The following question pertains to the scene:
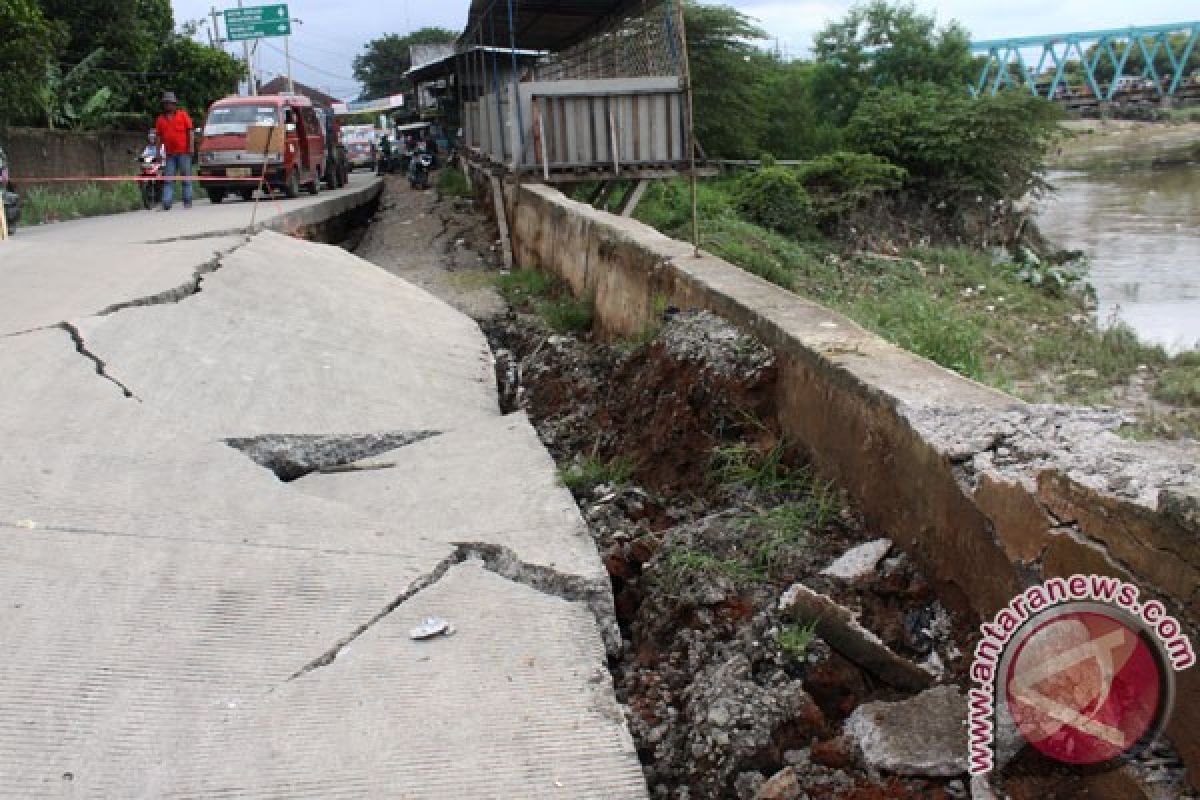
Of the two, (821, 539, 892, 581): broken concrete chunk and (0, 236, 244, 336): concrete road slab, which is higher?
(0, 236, 244, 336): concrete road slab

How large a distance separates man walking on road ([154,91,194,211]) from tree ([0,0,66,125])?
266 cm

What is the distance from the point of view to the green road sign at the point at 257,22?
3359 centimetres

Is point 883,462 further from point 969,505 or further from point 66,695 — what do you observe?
point 66,695

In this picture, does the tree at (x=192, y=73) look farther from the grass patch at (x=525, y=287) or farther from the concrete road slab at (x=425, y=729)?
the concrete road slab at (x=425, y=729)

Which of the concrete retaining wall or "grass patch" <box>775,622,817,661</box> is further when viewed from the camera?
the concrete retaining wall

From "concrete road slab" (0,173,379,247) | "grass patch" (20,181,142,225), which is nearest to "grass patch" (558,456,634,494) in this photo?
"concrete road slab" (0,173,379,247)

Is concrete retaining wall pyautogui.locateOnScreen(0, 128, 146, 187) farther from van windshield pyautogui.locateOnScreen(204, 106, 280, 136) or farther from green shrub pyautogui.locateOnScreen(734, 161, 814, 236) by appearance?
green shrub pyautogui.locateOnScreen(734, 161, 814, 236)

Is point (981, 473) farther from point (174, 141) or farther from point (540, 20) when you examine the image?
point (174, 141)

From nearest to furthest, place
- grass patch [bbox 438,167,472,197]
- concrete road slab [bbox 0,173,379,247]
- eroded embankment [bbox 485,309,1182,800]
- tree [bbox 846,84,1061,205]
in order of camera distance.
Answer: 1. eroded embankment [bbox 485,309,1182,800]
2. concrete road slab [bbox 0,173,379,247]
3. tree [bbox 846,84,1061,205]
4. grass patch [bbox 438,167,472,197]

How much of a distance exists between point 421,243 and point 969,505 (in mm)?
10715

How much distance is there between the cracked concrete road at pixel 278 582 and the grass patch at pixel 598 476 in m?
0.21

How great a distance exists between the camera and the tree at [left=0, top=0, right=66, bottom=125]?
14.0m

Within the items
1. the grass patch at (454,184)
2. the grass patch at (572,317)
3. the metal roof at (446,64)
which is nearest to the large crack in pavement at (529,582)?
the grass patch at (572,317)

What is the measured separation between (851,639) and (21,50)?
15.7 m
